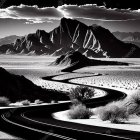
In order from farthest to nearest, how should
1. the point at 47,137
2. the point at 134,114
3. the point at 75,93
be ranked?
the point at 75,93 → the point at 134,114 → the point at 47,137

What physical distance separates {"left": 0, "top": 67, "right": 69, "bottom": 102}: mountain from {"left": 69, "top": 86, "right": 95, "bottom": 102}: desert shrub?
7.07 meters

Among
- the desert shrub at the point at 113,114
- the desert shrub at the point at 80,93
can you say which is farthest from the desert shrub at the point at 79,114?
the desert shrub at the point at 80,93

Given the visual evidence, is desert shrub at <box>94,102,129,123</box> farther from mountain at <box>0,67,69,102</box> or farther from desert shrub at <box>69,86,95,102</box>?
mountain at <box>0,67,69,102</box>

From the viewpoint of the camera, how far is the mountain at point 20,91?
58.4 m

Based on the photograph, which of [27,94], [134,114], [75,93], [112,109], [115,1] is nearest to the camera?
[112,109]

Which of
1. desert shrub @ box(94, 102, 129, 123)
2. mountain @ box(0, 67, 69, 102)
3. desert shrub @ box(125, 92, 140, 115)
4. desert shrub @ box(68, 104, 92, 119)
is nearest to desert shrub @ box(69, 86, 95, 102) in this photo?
mountain @ box(0, 67, 69, 102)

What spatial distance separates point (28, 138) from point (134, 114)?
1171 centimetres

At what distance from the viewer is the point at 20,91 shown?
61.1 meters

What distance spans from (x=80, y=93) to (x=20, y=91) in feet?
40.7

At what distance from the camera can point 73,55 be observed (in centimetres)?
19338

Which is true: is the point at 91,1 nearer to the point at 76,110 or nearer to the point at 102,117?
the point at 76,110

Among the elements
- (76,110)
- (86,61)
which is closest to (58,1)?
(76,110)

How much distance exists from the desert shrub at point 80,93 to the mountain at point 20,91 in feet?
23.2

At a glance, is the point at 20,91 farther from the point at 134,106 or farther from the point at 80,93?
the point at 134,106
